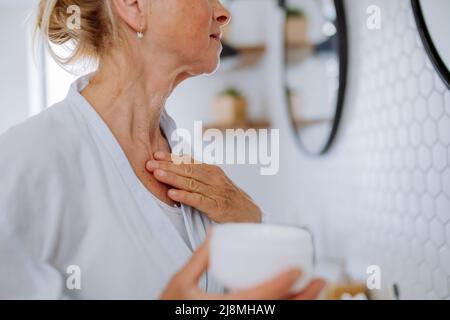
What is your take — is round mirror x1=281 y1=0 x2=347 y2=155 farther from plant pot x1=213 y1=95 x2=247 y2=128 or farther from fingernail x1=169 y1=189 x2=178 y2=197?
fingernail x1=169 y1=189 x2=178 y2=197

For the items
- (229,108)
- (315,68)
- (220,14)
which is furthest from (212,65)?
(229,108)

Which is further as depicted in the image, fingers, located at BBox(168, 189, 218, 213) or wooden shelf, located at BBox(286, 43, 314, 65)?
wooden shelf, located at BBox(286, 43, 314, 65)

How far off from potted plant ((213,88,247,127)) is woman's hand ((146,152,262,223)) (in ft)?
2.81

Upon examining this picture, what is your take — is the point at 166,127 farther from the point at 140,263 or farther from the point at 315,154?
the point at 315,154

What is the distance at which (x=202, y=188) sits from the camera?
0.68m

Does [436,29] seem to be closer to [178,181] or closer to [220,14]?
[220,14]

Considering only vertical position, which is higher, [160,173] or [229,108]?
[229,108]

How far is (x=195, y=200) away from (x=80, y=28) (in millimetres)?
287

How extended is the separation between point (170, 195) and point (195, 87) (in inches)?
36.0

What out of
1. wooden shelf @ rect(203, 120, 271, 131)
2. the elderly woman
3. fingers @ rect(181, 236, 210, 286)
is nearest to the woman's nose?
the elderly woman

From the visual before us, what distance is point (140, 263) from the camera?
0.59 m

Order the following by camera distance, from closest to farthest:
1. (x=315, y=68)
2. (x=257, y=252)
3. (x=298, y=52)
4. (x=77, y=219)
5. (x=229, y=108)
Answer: (x=257, y=252) → (x=77, y=219) → (x=315, y=68) → (x=298, y=52) → (x=229, y=108)

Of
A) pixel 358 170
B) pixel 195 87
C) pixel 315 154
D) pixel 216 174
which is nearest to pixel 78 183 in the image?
pixel 216 174

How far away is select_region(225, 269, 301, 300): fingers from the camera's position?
0.40 m
